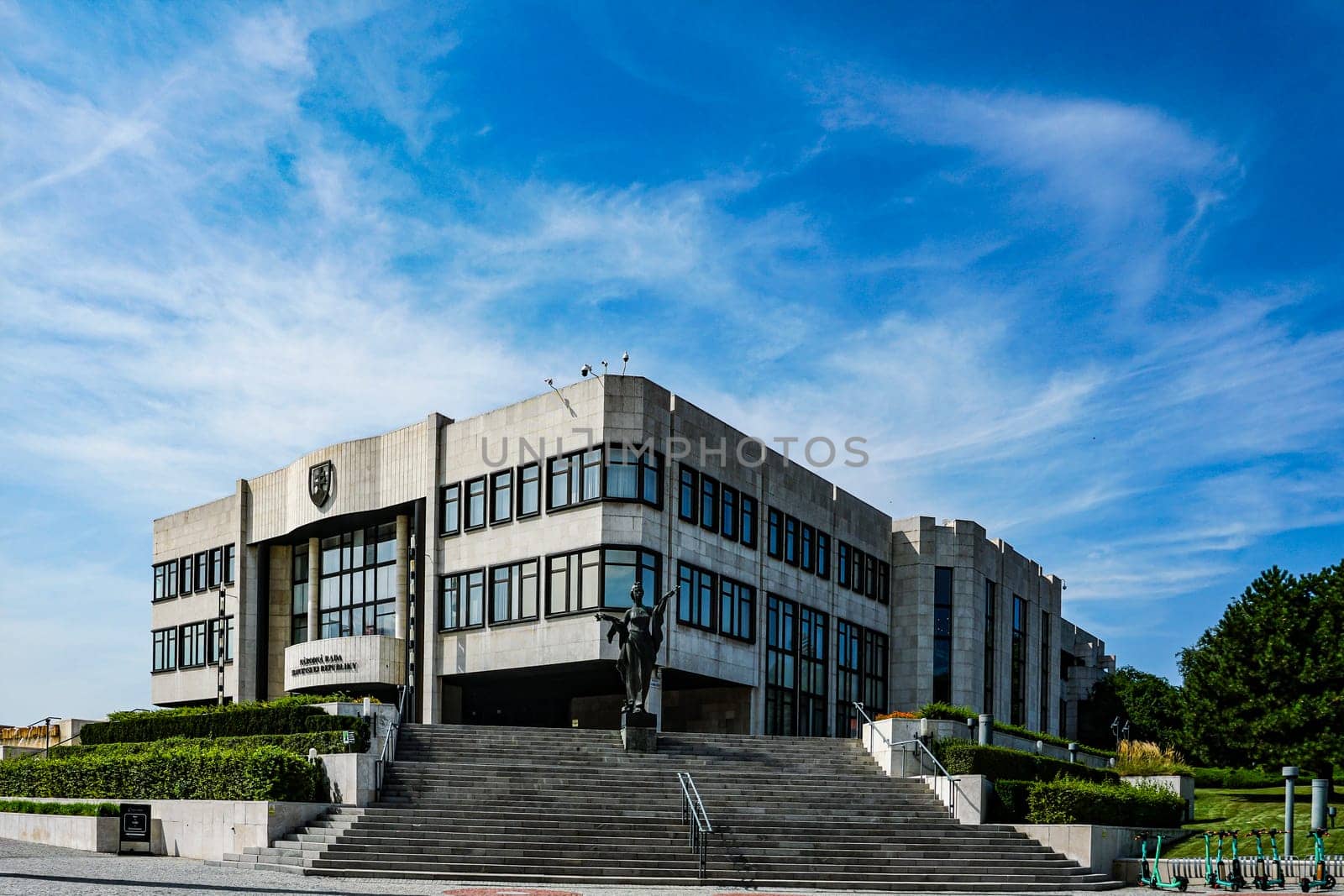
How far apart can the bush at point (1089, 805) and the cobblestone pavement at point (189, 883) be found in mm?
2182

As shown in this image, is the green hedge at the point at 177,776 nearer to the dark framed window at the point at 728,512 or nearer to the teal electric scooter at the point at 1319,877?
the dark framed window at the point at 728,512

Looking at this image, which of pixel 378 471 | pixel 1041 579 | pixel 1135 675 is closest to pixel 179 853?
pixel 378 471

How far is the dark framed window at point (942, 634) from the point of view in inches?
2147

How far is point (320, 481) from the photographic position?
47.6 m

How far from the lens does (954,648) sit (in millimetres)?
54781

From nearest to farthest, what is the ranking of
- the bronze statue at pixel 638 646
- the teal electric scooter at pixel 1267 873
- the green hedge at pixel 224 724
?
the teal electric scooter at pixel 1267 873, the green hedge at pixel 224 724, the bronze statue at pixel 638 646

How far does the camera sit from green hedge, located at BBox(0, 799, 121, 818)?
2944 centimetres

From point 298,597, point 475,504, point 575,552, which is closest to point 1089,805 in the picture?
point 575,552

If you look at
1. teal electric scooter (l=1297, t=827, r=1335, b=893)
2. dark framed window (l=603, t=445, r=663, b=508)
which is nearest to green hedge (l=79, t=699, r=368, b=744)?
dark framed window (l=603, t=445, r=663, b=508)

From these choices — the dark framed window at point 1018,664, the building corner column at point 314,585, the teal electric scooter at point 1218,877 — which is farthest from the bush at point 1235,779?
the building corner column at point 314,585

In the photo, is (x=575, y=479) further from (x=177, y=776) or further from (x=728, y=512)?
(x=177, y=776)

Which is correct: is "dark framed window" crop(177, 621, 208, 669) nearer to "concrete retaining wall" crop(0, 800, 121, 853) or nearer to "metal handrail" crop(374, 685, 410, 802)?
"concrete retaining wall" crop(0, 800, 121, 853)

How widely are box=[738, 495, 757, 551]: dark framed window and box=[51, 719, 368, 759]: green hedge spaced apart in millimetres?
17228

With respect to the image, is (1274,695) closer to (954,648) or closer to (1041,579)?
(954,648)
